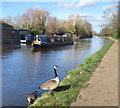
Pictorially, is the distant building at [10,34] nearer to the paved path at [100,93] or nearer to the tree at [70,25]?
the paved path at [100,93]

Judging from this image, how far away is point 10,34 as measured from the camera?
140 ft

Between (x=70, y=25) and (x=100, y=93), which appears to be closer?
(x=100, y=93)

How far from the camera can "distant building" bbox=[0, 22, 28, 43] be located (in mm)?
40981

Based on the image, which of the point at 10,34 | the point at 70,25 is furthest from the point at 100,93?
the point at 70,25

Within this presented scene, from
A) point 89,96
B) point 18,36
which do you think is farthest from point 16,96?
point 18,36

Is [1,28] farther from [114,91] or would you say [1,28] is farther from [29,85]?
[114,91]

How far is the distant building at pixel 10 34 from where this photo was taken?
41.0 metres

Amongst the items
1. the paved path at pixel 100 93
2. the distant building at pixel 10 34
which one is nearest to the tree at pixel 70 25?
the distant building at pixel 10 34

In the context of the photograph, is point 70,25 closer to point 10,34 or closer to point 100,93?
point 10,34

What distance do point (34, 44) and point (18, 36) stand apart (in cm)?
1851

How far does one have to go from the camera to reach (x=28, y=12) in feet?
187

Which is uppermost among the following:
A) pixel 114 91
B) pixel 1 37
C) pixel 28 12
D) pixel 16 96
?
pixel 28 12

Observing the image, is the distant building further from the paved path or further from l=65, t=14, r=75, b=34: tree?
l=65, t=14, r=75, b=34: tree

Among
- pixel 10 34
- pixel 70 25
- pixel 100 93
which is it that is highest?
pixel 70 25
